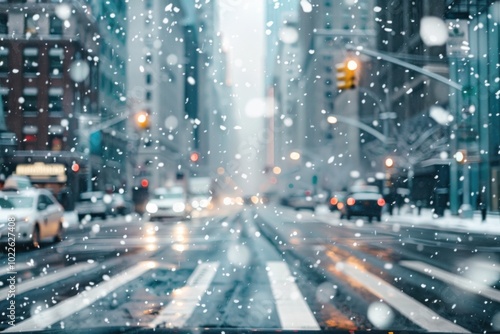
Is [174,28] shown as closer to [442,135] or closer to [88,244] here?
[442,135]

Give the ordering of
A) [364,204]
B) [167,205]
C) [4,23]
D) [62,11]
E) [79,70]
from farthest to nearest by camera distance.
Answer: [79,70]
[62,11]
[4,23]
[167,205]
[364,204]

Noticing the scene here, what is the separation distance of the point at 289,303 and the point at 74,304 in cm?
258

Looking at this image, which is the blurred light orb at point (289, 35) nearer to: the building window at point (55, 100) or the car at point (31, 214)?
the building window at point (55, 100)

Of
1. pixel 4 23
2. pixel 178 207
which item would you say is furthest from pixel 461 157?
pixel 4 23

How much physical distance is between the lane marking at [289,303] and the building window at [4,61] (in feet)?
117

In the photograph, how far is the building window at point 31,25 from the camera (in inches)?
1756

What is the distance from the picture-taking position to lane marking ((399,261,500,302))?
33.0 feet

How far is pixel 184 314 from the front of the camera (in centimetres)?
802

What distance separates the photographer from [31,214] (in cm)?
1802

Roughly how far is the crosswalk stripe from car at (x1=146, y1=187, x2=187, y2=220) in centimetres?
2187

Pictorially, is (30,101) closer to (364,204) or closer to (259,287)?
(364,204)

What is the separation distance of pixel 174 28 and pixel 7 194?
109961 mm

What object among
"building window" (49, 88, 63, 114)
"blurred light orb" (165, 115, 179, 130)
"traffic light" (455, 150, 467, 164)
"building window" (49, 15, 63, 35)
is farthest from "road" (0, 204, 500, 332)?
"blurred light orb" (165, 115, 179, 130)

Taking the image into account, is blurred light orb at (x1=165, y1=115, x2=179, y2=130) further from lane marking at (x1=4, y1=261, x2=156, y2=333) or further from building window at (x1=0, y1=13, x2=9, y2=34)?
lane marking at (x1=4, y1=261, x2=156, y2=333)
